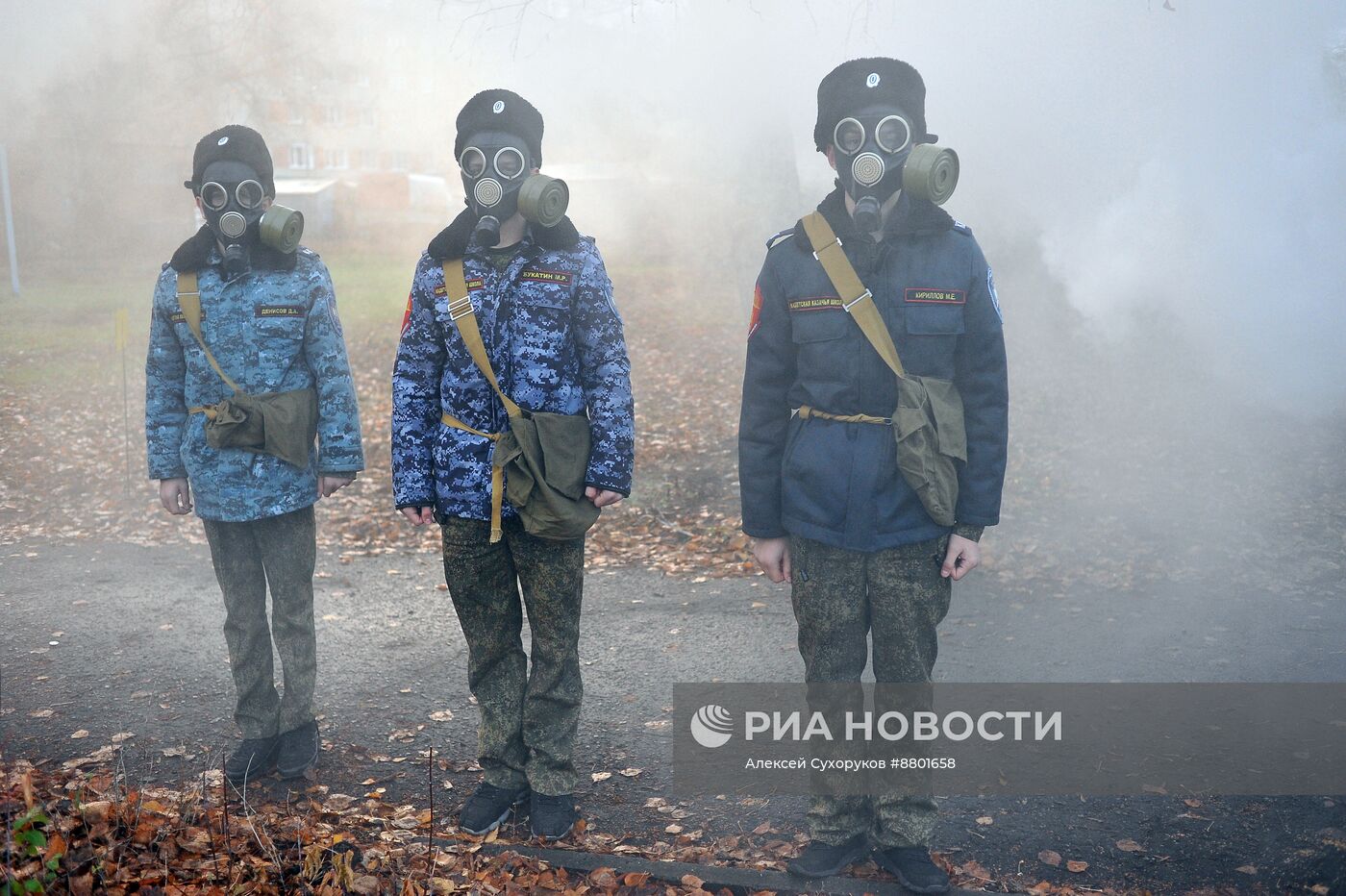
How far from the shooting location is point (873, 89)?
3.22 metres

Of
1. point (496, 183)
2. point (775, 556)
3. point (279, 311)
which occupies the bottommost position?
point (775, 556)

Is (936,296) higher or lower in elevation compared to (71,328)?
lower

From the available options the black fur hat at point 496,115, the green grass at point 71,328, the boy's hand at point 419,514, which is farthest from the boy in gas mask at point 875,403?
the green grass at point 71,328

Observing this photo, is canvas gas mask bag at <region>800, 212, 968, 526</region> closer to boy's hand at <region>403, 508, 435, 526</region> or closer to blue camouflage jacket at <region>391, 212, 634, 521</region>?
blue camouflage jacket at <region>391, 212, 634, 521</region>

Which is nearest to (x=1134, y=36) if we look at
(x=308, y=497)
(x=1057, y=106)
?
(x=1057, y=106)

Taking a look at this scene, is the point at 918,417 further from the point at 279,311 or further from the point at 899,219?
the point at 279,311

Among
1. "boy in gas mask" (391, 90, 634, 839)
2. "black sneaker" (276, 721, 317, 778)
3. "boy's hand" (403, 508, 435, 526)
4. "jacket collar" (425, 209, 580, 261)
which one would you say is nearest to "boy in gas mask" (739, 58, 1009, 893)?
"boy in gas mask" (391, 90, 634, 839)

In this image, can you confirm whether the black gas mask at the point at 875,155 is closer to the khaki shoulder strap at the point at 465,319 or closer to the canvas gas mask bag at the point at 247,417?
the khaki shoulder strap at the point at 465,319

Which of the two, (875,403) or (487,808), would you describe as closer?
(875,403)

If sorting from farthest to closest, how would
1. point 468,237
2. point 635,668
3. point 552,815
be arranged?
point 635,668 → point 552,815 → point 468,237

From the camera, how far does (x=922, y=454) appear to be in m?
3.18

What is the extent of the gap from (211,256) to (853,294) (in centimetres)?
259

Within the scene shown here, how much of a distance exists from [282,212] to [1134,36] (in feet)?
33.6

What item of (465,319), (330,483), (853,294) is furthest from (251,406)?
(853,294)
